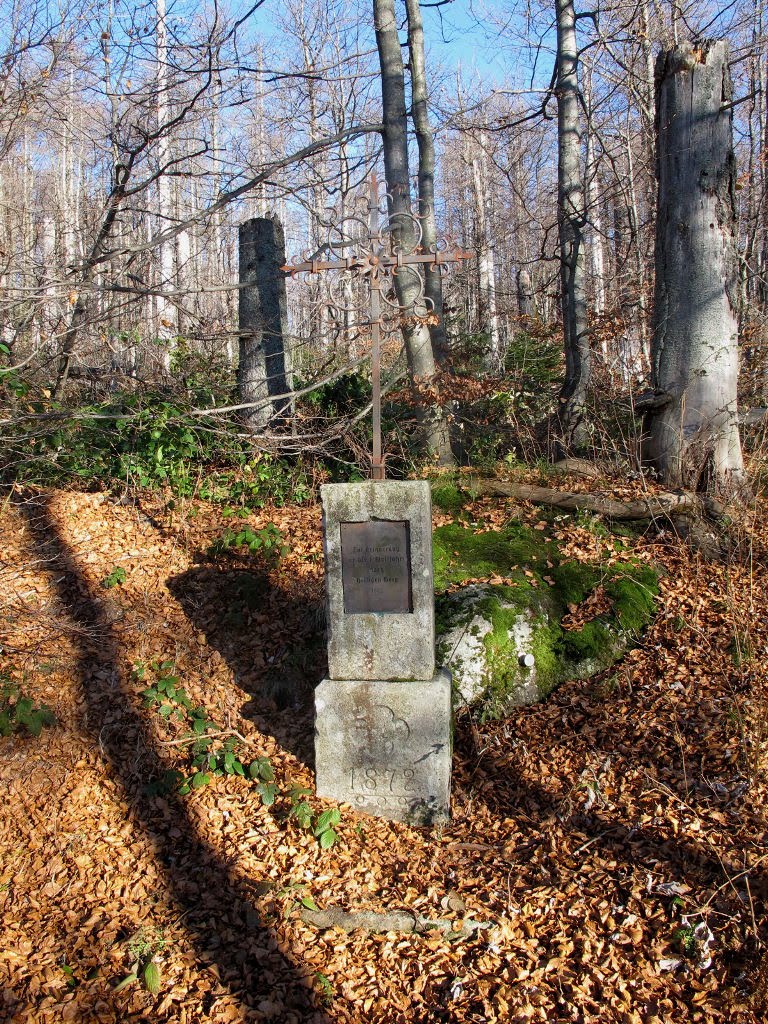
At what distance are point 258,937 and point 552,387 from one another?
835cm

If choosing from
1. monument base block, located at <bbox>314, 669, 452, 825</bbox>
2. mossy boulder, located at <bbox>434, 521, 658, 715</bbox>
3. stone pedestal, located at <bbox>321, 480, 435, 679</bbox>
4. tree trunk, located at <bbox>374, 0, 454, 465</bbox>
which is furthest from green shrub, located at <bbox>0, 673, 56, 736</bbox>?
tree trunk, located at <bbox>374, 0, 454, 465</bbox>

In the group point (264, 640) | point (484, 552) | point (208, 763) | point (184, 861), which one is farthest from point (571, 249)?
point (184, 861)

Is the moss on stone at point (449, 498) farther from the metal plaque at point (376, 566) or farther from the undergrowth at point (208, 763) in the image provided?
the undergrowth at point (208, 763)

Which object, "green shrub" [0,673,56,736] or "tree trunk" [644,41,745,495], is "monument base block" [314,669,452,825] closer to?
"green shrub" [0,673,56,736]

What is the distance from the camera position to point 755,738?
3.73 m

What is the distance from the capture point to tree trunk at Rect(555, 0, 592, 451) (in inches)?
327

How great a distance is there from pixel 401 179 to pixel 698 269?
3.40 meters

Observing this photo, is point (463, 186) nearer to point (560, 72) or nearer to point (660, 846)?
point (560, 72)

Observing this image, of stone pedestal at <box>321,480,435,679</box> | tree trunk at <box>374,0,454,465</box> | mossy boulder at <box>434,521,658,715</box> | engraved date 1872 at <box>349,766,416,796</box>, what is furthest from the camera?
tree trunk at <box>374,0,454,465</box>

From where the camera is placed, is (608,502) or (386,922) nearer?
(386,922)

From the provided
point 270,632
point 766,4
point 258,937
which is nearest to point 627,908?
point 258,937

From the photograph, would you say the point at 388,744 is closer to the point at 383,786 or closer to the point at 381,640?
the point at 383,786

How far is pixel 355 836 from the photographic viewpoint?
3.87m

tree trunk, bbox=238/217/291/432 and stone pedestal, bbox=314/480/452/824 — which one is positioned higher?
tree trunk, bbox=238/217/291/432
